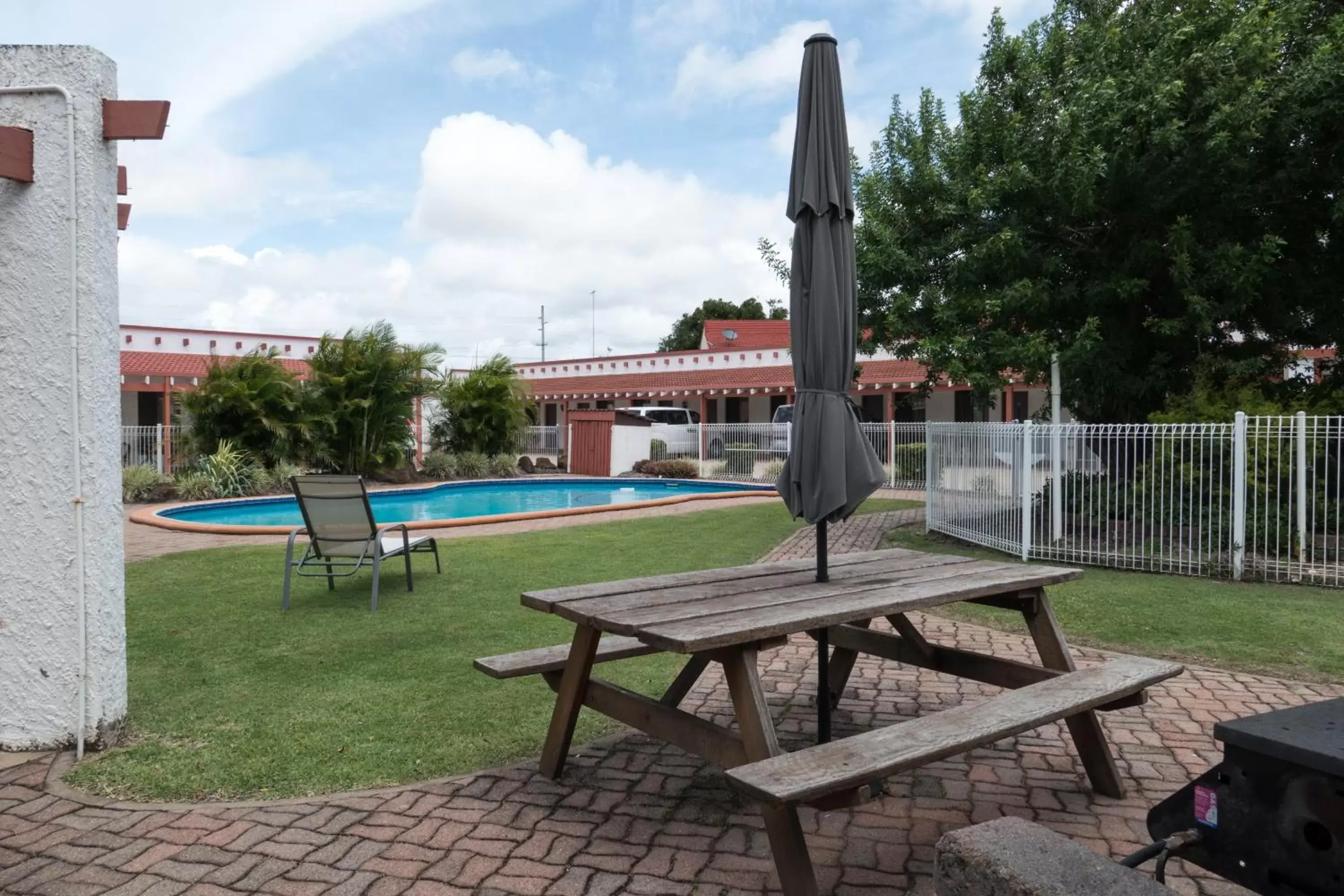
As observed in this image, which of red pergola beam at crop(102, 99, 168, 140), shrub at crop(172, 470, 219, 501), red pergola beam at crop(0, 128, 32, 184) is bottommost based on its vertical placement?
shrub at crop(172, 470, 219, 501)

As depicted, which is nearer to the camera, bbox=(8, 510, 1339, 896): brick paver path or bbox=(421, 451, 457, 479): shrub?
bbox=(8, 510, 1339, 896): brick paver path

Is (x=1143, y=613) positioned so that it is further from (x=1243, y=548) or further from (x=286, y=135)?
(x=286, y=135)

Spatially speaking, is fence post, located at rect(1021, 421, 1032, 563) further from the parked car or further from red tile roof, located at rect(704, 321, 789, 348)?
red tile roof, located at rect(704, 321, 789, 348)

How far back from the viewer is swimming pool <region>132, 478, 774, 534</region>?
40.5 ft

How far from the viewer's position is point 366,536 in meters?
6.86

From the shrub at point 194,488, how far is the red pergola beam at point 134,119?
46.2ft

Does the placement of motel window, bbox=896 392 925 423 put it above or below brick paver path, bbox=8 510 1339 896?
above

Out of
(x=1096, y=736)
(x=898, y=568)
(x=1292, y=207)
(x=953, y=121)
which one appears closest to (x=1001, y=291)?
(x=953, y=121)

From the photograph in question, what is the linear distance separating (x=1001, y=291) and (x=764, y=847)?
27.0 feet

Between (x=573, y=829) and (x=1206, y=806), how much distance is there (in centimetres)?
190

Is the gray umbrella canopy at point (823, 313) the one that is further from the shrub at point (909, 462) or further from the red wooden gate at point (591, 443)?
the red wooden gate at point (591, 443)

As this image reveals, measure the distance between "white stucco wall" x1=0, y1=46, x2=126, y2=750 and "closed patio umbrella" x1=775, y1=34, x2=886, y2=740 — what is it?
2.80m

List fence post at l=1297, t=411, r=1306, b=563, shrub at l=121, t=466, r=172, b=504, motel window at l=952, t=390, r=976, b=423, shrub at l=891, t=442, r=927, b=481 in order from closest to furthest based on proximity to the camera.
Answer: fence post at l=1297, t=411, r=1306, b=563 → shrub at l=121, t=466, r=172, b=504 → shrub at l=891, t=442, r=927, b=481 → motel window at l=952, t=390, r=976, b=423

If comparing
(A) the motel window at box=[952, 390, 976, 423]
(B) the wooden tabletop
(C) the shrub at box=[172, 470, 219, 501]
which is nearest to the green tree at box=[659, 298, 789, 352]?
(A) the motel window at box=[952, 390, 976, 423]
